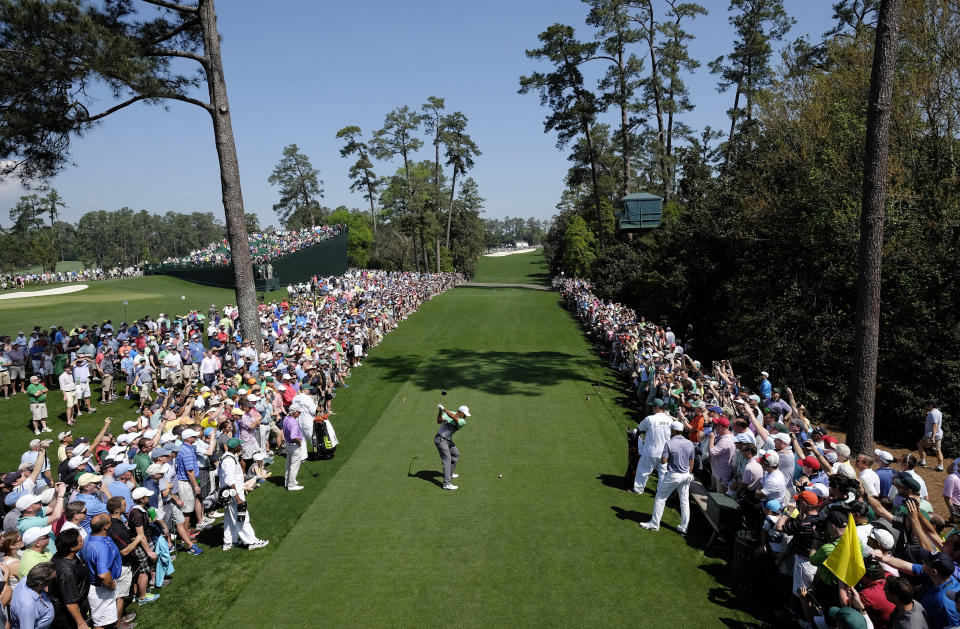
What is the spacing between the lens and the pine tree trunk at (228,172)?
13.9m

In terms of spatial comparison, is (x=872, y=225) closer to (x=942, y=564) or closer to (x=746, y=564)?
(x=746, y=564)

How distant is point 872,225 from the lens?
9.98 meters

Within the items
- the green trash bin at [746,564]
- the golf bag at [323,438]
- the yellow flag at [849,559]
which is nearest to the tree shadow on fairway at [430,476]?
the golf bag at [323,438]

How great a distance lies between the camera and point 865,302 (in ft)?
33.5

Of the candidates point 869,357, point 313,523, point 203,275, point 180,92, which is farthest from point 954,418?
point 203,275

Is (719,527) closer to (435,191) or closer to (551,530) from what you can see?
(551,530)

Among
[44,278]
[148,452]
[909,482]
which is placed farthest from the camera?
[44,278]

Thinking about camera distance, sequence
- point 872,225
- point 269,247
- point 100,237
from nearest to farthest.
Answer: point 872,225
point 269,247
point 100,237

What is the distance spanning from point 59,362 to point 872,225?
2053 centimetres

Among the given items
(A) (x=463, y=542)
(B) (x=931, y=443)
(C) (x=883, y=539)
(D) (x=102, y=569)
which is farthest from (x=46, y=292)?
(B) (x=931, y=443)

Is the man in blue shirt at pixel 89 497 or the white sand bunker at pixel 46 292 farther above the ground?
the white sand bunker at pixel 46 292

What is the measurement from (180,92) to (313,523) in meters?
11.9

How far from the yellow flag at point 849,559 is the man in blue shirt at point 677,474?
3162 millimetres

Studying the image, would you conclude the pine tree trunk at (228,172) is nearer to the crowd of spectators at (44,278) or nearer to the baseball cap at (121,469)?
the baseball cap at (121,469)
